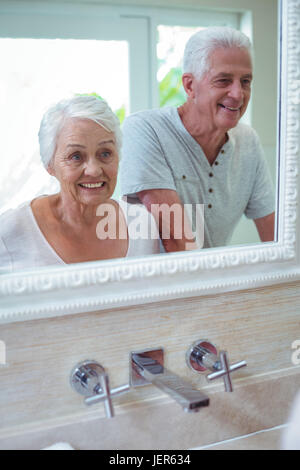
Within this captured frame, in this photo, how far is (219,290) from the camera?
81cm

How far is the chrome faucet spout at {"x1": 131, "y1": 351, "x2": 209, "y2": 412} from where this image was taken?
657mm

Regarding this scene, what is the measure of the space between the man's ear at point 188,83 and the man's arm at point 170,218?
0.16m

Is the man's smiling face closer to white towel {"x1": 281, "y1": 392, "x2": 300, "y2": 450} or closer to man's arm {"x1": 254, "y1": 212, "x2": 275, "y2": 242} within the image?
man's arm {"x1": 254, "y1": 212, "x2": 275, "y2": 242}

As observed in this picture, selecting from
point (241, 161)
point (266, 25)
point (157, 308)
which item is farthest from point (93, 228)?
point (266, 25)

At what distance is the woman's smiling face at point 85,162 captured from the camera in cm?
69

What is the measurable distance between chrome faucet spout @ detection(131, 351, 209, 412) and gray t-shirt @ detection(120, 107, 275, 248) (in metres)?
0.21

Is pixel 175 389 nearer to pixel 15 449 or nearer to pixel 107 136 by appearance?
pixel 15 449

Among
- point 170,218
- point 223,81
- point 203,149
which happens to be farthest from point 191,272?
point 223,81

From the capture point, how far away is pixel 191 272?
781mm

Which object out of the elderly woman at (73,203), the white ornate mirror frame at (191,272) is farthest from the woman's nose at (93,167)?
the white ornate mirror frame at (191,272)

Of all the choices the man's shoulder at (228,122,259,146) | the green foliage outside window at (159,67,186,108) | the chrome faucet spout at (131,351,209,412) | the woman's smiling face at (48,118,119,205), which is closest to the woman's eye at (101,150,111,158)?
the woman's smiling face at (48,118,119,205)

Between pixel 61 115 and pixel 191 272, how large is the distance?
1.03 feet

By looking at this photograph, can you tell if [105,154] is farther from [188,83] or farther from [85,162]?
[188,83]

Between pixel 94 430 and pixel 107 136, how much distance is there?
456mm
